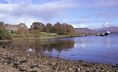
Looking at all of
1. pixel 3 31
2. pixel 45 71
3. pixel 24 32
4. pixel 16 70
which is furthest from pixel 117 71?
pixel 24 32

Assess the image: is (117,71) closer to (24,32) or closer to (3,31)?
(3,31)

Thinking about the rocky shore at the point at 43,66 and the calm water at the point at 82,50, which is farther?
the calm water at the point at 82,50

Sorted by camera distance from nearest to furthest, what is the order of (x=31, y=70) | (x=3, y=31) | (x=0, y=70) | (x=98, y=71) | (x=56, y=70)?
(x=0, y=70)
(x=31, y=70)
(x=56, y=70)
(x=98, y=71)
(x=3, y=31)

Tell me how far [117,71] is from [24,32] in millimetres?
141718

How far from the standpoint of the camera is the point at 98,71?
77.7ft

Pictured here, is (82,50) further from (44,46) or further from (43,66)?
(43,66)

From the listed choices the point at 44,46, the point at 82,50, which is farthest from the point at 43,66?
the point at 44,46

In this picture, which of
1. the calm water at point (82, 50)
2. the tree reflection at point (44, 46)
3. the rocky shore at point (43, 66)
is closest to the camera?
the rocky shore at point (43, 66)

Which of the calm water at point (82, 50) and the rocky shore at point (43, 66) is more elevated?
the rocky shore at point (43, 66)

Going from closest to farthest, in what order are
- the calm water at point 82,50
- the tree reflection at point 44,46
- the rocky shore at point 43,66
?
the rocky shore at point 43,66 < the calm water at point 82,50 < the tree reflection at point 44,46

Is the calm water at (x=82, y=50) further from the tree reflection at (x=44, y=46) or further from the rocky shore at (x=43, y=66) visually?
the rocky shore at (x=43, y=66)

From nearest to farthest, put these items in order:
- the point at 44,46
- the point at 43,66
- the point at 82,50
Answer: the point at 43,66 → the point at 82,50 → the point at 44,46

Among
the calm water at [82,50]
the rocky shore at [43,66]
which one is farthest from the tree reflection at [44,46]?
the rocky shore at [43,66]

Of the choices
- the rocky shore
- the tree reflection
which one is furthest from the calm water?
the rocky shore
